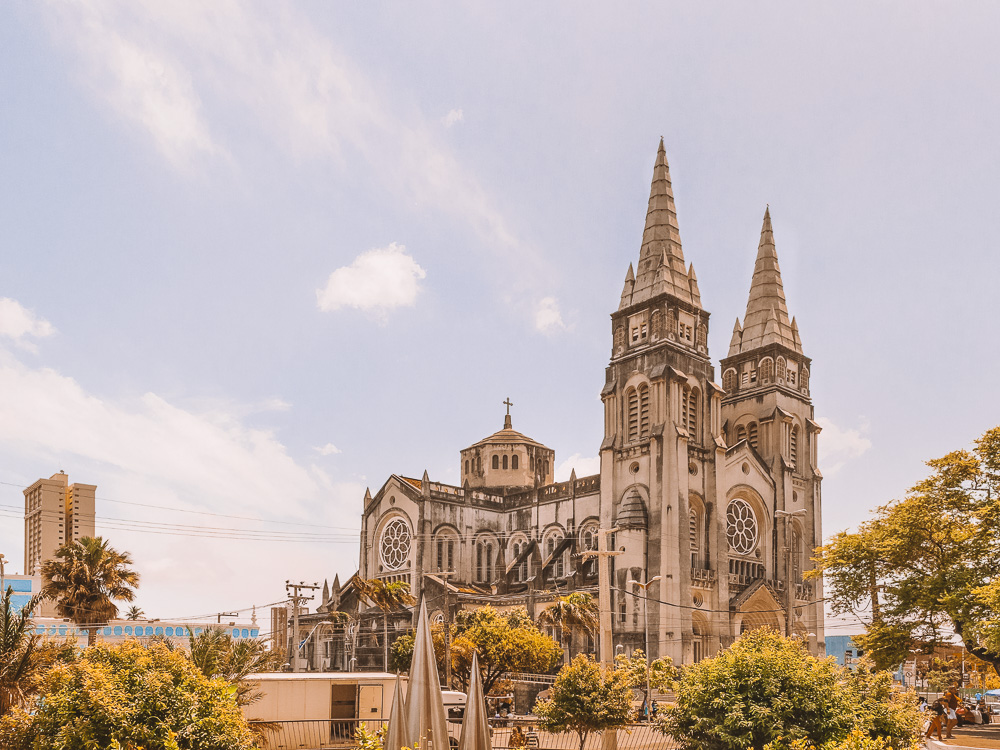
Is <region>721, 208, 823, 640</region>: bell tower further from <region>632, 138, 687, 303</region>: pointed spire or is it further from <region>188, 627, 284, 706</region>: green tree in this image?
<region>188, 627, 284, 706</region>: green tree

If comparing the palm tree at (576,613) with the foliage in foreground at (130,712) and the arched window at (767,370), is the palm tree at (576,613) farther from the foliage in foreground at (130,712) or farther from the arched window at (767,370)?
the foliage in foreground at (130,712)

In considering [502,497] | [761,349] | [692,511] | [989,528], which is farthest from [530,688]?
[761,349]

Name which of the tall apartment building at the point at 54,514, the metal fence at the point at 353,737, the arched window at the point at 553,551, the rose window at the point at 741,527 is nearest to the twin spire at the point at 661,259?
the rose window at the point at 741,527

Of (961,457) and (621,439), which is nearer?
(961,457)

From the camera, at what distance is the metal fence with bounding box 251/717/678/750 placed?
27.2 meters

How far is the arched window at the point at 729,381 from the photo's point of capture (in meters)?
71.1

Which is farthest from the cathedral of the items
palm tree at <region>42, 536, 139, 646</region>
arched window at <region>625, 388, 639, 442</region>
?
palm tree at <region>42, 536, 139, 646</region>

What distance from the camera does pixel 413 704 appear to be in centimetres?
1420

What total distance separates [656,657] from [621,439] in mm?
13726

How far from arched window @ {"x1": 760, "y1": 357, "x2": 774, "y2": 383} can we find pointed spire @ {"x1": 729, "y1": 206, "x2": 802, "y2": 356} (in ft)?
4.73

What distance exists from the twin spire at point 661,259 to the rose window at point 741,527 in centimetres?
1342

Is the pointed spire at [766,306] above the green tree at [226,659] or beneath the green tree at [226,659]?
above

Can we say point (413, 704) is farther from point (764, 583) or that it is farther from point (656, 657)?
point (764, 583)

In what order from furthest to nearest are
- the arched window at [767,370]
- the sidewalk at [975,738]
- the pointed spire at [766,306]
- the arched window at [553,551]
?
the pointed spire at [766,306] < the arched window at [767,370] < the arched window at [553,551] < the sidewalk at [975,738]
